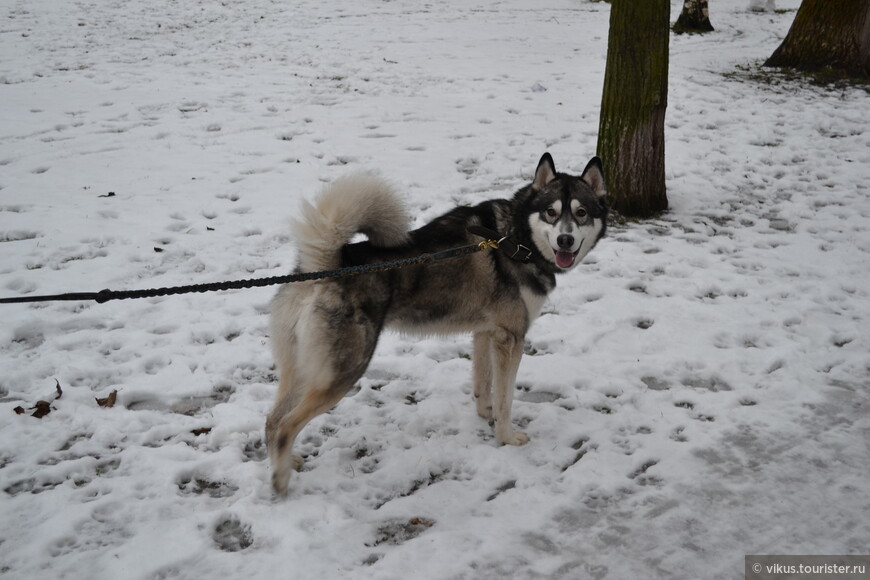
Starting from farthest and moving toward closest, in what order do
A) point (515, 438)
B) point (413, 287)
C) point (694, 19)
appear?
1. point (694, 19)
2. point (515, 438)
3. point (413, 287)

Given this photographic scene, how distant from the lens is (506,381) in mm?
3871

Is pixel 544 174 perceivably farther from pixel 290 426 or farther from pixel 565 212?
pixel 290 426

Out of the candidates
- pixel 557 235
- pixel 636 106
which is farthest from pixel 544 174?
pixel 636 106

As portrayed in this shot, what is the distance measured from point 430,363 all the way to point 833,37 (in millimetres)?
10865

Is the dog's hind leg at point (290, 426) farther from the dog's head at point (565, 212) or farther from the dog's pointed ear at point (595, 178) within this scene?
the dog's pointed ear at point (595, 178)

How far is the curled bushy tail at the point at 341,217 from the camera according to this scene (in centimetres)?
327

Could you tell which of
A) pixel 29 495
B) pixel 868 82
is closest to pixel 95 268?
pixel 29 495

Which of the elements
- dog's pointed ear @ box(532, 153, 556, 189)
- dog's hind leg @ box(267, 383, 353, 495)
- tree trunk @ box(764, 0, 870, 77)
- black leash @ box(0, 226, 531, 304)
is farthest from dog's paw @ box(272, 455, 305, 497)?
tree trunk @ box(764, 0, 870, 77)

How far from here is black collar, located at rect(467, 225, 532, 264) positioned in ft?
12.2

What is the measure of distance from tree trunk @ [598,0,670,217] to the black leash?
3.54 m

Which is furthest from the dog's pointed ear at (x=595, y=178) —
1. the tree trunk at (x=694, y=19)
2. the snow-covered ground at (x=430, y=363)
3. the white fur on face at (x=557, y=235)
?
the tree trunk at (x=694, y=19)

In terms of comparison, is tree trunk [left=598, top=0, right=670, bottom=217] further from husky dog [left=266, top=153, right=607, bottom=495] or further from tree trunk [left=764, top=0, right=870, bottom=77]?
tree trunk [left=764, top=0, right=870, bottom=77]

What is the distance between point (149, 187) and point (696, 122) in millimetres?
7962

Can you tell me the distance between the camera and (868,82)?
10688mm
